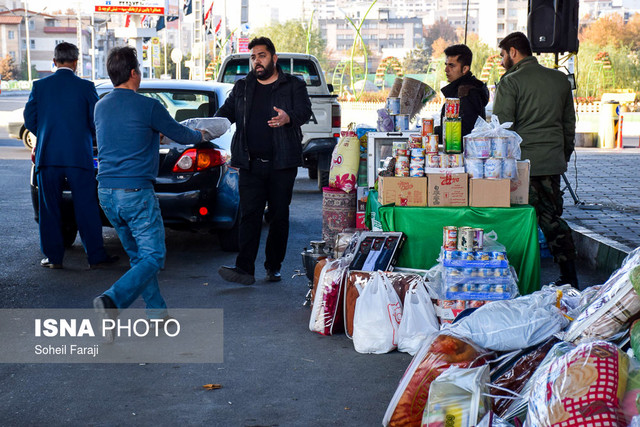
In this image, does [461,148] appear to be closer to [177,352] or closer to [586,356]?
[177,352]

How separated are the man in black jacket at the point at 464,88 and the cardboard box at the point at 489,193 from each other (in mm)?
1133

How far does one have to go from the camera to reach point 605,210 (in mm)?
11430

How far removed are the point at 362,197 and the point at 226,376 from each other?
2.91m

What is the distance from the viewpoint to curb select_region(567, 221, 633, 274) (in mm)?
7914

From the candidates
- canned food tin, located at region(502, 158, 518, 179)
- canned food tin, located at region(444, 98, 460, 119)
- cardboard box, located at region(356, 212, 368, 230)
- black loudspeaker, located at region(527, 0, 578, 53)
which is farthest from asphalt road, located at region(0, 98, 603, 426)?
black loudspeaker, located at region(527, 0, 578, 53)

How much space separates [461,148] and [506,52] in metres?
1.17

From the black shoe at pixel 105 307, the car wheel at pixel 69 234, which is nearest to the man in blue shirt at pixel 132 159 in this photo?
the black shoe at pixel 105 307

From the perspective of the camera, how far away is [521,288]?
668 cm

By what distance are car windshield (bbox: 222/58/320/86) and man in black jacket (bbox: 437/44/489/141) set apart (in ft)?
25.3

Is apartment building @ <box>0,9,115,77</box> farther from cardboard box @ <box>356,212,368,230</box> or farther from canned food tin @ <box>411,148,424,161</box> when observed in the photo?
canned food tin @ <box>411,148,424,161</box>

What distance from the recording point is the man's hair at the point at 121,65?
227 inches

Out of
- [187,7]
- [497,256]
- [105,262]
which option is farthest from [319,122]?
[187,7]

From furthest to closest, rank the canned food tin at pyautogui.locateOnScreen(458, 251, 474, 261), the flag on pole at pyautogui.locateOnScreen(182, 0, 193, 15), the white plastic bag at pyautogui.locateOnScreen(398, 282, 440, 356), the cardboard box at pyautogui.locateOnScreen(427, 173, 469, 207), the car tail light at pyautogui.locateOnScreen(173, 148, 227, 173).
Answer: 1. the flag on pole at pyautogui.locateOnScreen(182, 0, 193, 15)
2. the car tail light at pyautogui.locateOnScreen(173, 148, 227, 173)
3. the cardboard box at pyautogui.locateOnScreen(427, 173, 469, 207)
4. the canned food tin at pyautogui.locateOnScreen(458, 251, 474, 261)
5. the white plastic bag at pyautogui.locateOnScreen(398, 282, 440, 356)

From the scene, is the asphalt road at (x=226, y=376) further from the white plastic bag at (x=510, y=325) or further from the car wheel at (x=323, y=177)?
the car wheel at (x=323, y=177)
